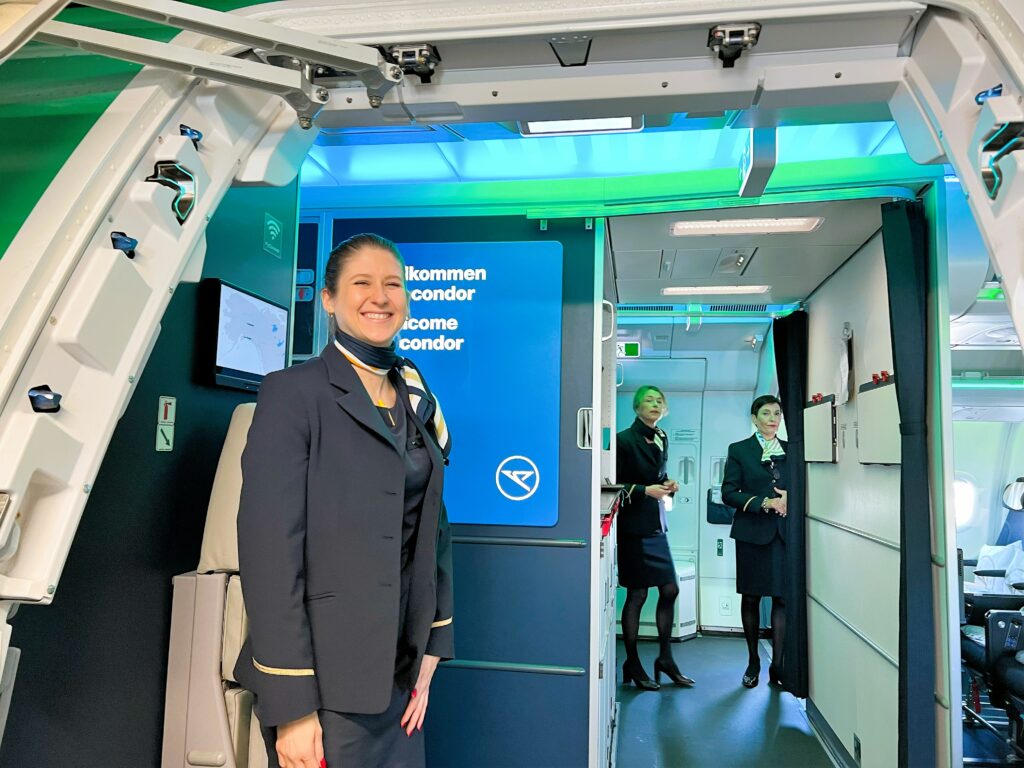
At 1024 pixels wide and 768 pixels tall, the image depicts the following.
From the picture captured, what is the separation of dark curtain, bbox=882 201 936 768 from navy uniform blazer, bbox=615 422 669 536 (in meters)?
2.39

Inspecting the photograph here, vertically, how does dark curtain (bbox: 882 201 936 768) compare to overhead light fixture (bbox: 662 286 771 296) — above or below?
below

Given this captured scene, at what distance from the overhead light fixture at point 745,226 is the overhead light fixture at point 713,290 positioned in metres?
1.23

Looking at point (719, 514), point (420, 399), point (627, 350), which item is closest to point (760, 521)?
point (627, 350)

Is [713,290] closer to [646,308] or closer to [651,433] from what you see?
[646,308]

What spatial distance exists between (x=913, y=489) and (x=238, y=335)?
264cm

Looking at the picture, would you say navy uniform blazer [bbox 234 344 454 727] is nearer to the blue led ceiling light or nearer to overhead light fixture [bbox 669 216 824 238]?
the blue led ceiling light

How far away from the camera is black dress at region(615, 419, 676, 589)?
528cm

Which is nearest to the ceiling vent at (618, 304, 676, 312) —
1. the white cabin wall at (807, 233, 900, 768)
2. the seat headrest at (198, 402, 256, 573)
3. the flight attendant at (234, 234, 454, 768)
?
the white cabin wall at (807, 233, 900, 768)

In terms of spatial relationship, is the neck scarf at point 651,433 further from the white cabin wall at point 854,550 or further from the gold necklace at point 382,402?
the gold necklace at point 382,402

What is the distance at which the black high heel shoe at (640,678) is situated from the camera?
17.4 feet

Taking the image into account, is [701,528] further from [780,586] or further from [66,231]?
[66,231]

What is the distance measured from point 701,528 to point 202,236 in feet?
22.7

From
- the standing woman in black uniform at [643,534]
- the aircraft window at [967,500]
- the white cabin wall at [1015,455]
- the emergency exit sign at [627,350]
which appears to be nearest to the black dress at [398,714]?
the standing woman in black uniform at [643,534]

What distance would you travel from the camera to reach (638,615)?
5.27 m
